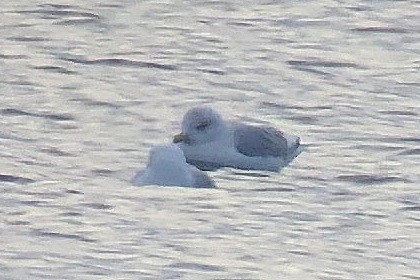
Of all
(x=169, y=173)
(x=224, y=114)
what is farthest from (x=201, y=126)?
(x=169, y=173)

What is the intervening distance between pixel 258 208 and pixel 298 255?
2.79ft

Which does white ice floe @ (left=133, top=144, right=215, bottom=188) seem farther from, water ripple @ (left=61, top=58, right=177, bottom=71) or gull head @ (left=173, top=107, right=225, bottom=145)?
water ripple @ (left=61, top=58, right=177, bottom=71)

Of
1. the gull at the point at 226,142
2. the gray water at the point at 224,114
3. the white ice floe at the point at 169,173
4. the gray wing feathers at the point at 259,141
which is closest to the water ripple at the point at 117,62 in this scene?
the gray water at the point at 224,114

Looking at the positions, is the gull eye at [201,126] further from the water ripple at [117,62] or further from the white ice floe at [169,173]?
the water ripple at [117,62]

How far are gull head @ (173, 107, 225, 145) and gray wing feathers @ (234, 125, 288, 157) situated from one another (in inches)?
4.7

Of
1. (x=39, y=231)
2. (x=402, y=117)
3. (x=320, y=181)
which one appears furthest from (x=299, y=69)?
(x=39, y=231)

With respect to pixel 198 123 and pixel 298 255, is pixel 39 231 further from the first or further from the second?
pixel 198 123

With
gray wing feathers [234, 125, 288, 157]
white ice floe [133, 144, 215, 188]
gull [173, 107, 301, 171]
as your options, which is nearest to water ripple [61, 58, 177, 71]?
gull [173, 107, 301, 171]

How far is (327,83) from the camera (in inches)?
526

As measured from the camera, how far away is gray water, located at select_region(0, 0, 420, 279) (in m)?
9.88

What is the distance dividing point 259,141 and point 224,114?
69 centimetres

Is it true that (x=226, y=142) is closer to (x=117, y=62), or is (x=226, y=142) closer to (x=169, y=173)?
(x=169, y=173)

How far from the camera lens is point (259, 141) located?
12.0 meters

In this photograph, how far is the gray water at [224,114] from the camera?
9.88 metres
